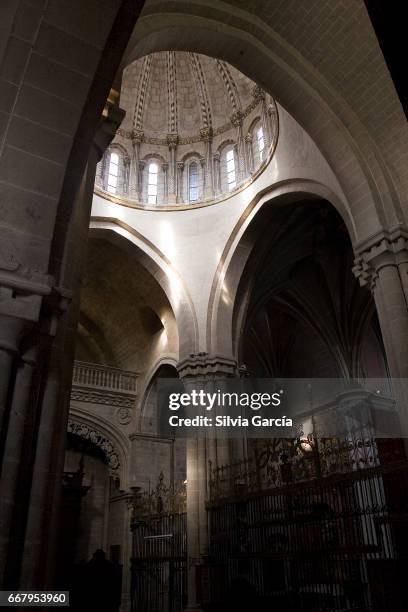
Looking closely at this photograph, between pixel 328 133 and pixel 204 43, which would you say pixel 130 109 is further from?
pixel 328 133

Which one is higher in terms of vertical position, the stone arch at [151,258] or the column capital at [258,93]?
the column capital at [258,93]

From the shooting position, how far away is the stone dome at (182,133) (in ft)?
47.3

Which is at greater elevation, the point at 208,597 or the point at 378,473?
the point at 378,473

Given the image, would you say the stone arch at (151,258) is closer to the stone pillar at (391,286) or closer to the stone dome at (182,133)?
the stone dome at (182,133)

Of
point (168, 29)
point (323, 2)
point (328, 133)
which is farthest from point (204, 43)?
point (328, 133)

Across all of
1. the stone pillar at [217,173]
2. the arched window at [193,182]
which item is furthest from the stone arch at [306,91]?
the arched window at [193,182]

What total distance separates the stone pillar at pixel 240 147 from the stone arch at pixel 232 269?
1.59m

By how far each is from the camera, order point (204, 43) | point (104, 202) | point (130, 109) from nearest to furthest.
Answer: point (204, 43)
point (104, 202)
point (130, 109)

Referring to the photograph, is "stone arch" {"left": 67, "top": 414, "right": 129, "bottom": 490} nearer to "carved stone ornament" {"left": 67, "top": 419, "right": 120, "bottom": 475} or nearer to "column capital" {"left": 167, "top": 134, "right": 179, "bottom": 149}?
"carved stone ornament" {"left": 67, "top": 419, "right": 120, "bottom": 475}

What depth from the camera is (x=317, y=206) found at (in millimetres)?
13797

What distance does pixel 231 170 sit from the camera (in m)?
14.7

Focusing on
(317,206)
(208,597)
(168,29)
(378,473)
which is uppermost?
(317,206)

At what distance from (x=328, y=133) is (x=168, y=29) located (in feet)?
10.4

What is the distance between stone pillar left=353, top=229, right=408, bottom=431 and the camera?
704 centimetres
